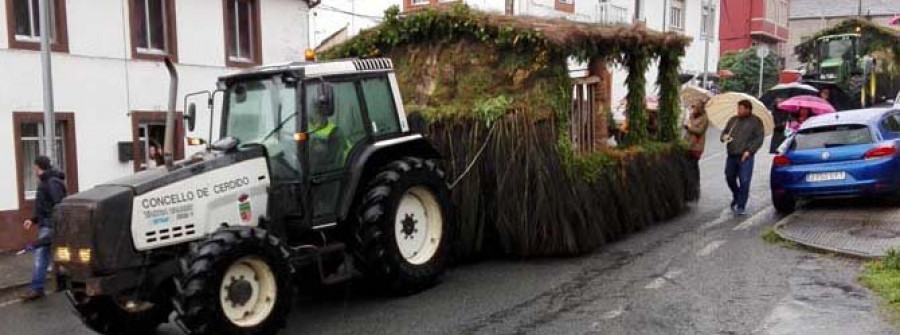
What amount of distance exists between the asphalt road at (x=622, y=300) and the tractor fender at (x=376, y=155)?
3.21 feet

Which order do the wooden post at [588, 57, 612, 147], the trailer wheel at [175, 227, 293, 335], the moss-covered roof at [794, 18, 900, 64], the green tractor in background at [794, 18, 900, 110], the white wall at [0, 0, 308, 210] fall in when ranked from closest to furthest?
the trailer wheel at [175, 227, 293, 335]
the wooden post at [588, 57, 612, 147]
the white wall at [0, 0, 308, 210]
the green tractor in background at [794, 18, 900, 110]
the moss-covered roof at [794, 18, 900, 64]

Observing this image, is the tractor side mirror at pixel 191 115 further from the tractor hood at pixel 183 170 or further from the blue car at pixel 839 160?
the blue car at pixel 839 160

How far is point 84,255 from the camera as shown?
5.68m


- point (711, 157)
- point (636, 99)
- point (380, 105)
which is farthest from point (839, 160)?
point (711, 157)

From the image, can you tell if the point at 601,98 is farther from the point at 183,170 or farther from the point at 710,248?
the point at 183,170

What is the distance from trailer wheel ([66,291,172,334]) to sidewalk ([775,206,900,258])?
21.6 ft

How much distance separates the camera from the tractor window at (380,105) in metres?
7.50

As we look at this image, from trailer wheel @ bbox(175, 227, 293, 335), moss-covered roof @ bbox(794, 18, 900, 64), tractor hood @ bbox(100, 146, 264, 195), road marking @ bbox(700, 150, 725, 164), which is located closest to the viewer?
trailer wheel @ bbox(175, 227, 293, 335)

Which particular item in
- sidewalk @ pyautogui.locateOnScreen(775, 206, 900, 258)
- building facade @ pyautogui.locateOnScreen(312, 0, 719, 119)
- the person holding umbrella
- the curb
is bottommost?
the curb

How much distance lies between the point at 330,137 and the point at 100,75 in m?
8.25

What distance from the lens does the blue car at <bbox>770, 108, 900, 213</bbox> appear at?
34.5ft

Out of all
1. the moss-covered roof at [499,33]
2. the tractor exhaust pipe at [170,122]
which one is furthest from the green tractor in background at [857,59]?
the tractor exhaust pipe at [170,122]

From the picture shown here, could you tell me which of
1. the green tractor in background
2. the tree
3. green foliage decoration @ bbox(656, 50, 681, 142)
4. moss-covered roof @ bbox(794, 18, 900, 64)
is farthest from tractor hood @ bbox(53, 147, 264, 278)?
the tree

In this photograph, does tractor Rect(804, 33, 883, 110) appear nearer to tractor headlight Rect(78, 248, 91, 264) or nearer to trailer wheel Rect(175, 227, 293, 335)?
trailer wheel Rect(175, 227, 293, 335)
